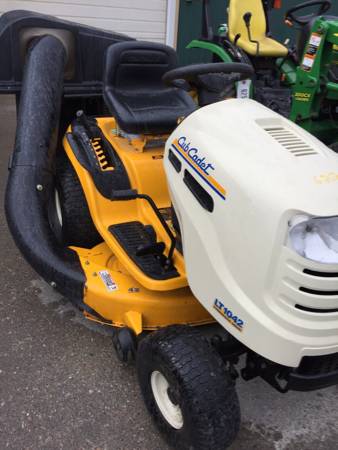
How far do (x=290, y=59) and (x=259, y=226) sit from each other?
423 cm

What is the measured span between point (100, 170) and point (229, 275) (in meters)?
1.14

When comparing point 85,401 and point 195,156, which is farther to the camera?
point 85,401

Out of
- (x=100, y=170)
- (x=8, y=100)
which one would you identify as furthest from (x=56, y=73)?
(x=8, y=100)

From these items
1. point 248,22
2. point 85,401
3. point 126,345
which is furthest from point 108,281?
point 248,22

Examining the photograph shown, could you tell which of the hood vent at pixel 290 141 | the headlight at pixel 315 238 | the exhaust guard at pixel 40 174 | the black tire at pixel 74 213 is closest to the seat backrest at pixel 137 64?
the exhaust guard at pixel 40 174

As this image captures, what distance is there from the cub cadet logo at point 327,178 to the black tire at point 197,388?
0.65 meters

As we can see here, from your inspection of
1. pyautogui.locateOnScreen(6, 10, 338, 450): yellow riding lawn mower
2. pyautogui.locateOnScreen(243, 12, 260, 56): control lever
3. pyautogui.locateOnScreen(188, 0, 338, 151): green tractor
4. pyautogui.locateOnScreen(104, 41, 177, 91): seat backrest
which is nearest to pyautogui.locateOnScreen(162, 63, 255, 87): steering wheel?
pyautogui.locateOnScreen(6, 10, 338, 450): yellow riding lawn mower

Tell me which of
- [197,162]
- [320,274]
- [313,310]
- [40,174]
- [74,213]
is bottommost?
[74,213]

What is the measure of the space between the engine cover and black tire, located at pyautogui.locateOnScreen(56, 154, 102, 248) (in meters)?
0.97

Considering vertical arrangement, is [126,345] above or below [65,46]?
below

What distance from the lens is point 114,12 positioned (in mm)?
6871

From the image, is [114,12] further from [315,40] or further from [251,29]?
[315,40]

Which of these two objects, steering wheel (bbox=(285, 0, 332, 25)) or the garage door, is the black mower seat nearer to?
steering wheel (bbox=(285, 0, 332, 25))

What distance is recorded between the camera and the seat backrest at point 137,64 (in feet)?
8.44
